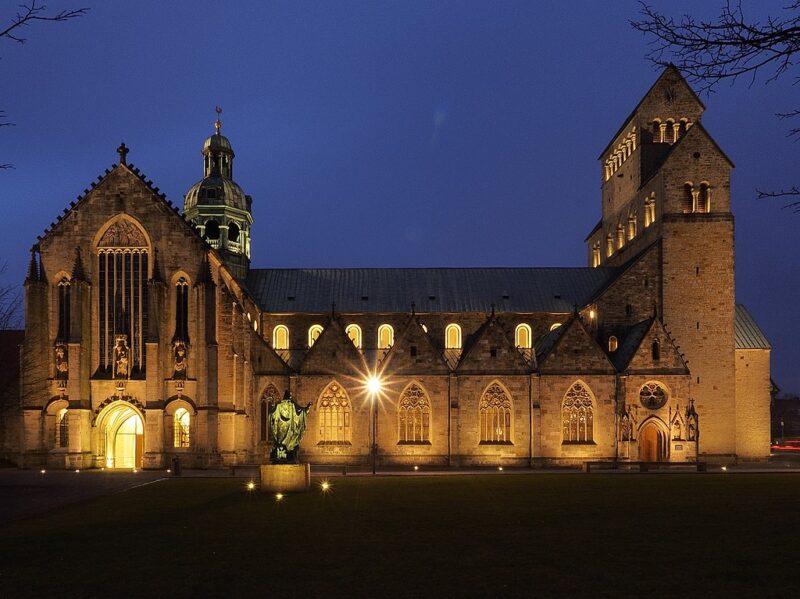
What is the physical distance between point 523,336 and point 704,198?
57.9ft

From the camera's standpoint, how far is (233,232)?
69.2m

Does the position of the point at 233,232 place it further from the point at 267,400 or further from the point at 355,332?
the point at 267,400

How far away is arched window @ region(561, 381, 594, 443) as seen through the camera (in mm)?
55781

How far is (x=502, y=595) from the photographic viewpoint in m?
15.1

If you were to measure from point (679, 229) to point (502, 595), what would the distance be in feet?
165

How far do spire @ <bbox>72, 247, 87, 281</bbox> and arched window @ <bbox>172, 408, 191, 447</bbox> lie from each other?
→ 11.0 metres

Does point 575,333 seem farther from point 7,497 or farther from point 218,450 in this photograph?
point 7,497

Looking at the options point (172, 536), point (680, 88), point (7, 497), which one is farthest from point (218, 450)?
point (680, 88)

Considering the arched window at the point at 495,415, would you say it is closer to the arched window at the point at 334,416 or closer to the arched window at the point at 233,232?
the arched window at the point at 334,416

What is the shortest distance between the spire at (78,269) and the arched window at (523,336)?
3321 centimetres

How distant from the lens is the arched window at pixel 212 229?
68312 mm

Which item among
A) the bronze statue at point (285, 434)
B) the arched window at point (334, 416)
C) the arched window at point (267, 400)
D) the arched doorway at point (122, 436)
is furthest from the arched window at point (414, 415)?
the bronze statue at point (285, 434)

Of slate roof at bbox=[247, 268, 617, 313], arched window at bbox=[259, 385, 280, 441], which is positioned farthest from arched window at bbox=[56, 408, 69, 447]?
slate roof at bbox=[247, 268, 617, 313]

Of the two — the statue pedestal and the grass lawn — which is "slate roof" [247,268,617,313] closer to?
the statue pedestal
